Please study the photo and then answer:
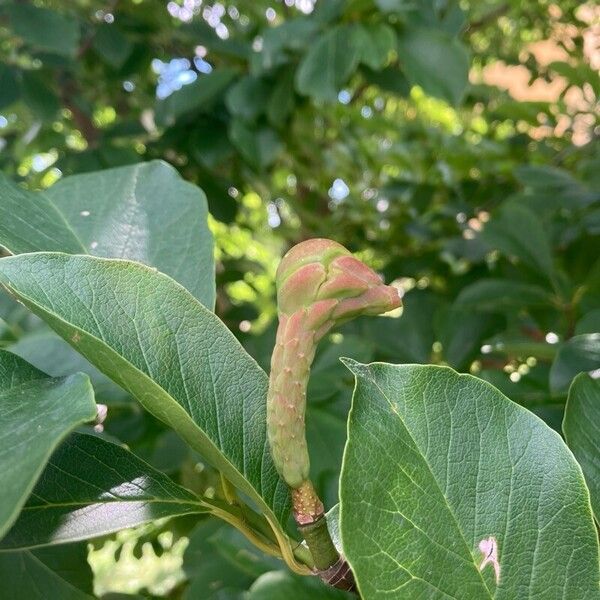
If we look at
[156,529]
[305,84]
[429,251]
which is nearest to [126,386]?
[305,84]

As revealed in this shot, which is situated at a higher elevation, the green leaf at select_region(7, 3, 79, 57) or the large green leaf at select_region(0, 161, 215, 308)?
the large green leaf at select_region(0, 161, 215, 308)

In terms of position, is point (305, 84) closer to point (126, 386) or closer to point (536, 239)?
point (536, 239)

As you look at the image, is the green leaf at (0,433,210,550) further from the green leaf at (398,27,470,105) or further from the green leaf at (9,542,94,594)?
the green leaf at (398,27,470,105)

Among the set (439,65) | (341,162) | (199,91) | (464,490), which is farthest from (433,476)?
(341,162)

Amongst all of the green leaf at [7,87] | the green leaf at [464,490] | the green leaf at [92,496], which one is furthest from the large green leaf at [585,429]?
the green leaf at [7,87]

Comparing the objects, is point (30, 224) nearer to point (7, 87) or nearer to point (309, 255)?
point (309, 255)

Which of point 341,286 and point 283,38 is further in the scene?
point 283,38

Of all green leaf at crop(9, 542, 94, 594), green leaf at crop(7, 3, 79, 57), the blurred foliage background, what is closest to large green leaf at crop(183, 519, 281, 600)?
the blurred foliage background
